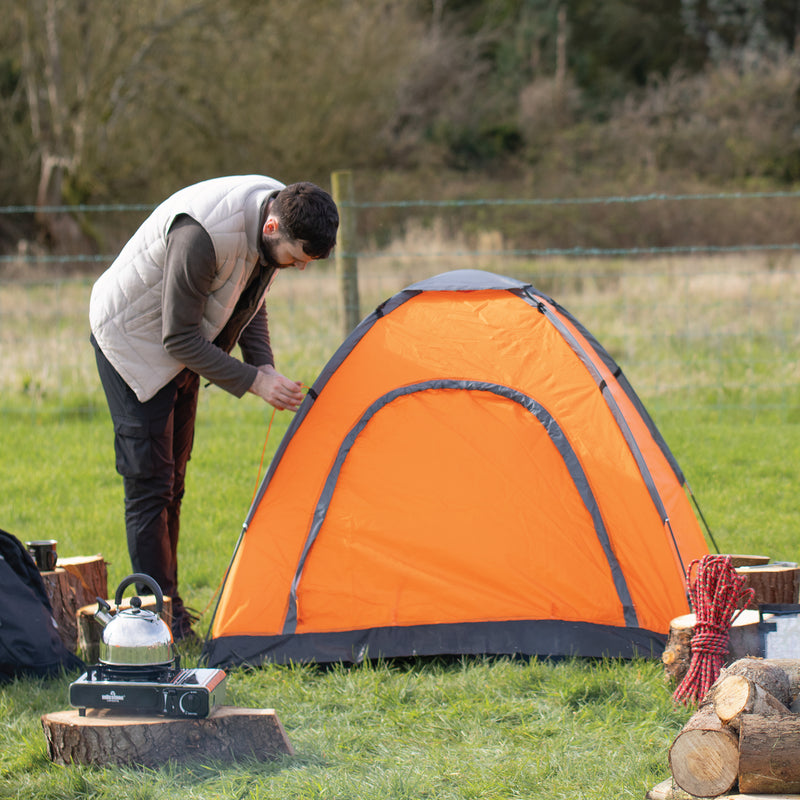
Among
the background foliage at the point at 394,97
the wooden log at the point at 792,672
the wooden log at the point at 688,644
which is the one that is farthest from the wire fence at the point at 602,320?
the background foliage at the point at 394,97

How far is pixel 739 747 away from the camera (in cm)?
217

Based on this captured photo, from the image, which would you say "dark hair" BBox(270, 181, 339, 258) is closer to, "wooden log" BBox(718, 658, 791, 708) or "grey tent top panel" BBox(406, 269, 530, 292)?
"grey tent top panel" BBox(406, 269, 530, 292)

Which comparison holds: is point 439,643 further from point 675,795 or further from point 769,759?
point 769,759

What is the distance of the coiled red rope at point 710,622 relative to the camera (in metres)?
2.80

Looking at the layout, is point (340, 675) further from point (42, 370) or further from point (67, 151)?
point (67, 151)

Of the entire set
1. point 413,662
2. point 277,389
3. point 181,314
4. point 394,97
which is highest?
point 394,97

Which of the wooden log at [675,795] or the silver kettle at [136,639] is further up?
the silver kettle at [136,639]

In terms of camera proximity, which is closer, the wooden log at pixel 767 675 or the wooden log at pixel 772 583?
the wooden log at pixel 767 675

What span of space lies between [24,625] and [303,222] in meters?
1.48

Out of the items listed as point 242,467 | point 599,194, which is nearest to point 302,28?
point 599,194

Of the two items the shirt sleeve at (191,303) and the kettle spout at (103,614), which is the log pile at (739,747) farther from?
the shirt sleeve at (191,303)

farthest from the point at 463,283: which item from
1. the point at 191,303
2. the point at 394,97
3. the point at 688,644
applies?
the point at 394,97

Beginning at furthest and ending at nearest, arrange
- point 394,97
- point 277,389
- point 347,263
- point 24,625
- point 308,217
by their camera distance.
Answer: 1. point 394,97
2. point 347,263
3. point 277,389
4. point 24,625
5. point 308,217

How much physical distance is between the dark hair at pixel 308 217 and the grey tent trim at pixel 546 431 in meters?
0.71
